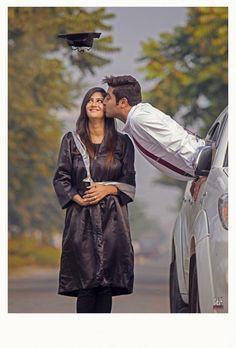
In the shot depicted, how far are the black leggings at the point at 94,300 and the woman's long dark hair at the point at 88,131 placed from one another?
0.69 m

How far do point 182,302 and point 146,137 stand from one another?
4.77 ft

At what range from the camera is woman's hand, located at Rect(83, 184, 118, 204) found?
6.07 m

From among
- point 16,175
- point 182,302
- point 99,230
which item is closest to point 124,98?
point 99,230

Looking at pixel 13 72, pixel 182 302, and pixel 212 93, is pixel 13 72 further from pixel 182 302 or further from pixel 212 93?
pixel 182 302

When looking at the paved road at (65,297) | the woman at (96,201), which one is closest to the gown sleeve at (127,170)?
the woman at (96,201)

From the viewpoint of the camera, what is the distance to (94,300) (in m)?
6.23

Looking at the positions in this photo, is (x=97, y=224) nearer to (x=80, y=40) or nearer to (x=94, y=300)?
(x=94, y=300)

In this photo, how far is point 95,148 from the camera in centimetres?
615

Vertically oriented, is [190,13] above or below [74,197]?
above

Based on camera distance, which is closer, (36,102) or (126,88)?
(126,88)

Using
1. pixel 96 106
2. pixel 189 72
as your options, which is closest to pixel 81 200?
pixel 96 106

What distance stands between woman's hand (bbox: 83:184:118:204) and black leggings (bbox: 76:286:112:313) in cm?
48

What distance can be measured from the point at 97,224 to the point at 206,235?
701 mm

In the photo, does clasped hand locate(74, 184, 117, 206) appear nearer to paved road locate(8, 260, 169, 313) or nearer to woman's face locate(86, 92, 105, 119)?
woman's face locate(86, 92, 105, 119)
